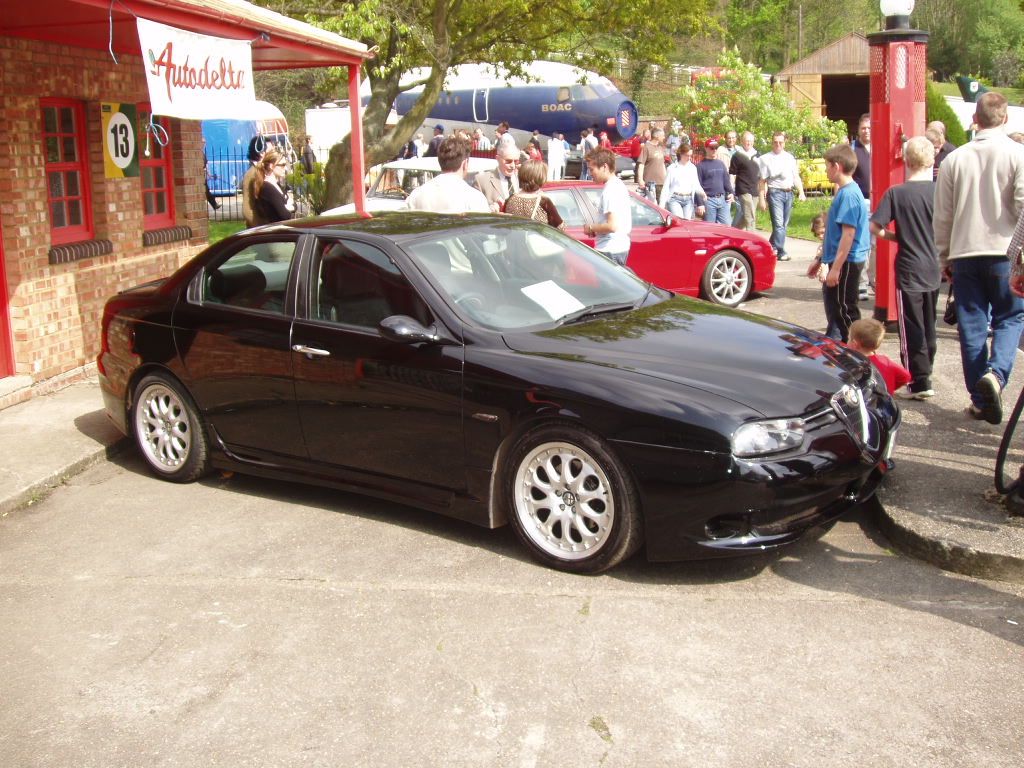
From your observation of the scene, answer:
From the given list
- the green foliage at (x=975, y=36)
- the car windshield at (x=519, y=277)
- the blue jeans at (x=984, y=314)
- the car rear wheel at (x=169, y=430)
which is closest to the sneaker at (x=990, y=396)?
the blue jeans at (x=984, y=314)

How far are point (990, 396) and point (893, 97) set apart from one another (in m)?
4.22

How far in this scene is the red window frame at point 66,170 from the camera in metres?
9.87

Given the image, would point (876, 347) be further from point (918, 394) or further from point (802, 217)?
point (802, 217)

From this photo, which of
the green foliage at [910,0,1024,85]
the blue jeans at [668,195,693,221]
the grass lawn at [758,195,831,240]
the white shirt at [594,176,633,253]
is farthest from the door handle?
the green foliage at [910,0,1024,85]

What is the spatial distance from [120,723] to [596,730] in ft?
5.48

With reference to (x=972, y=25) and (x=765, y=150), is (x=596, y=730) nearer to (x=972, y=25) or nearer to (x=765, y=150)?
(x=765, y=150)

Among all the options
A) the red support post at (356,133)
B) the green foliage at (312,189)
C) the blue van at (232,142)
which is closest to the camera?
the red support post at (356,133)

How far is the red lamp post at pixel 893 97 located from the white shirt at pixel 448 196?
3.83 meters

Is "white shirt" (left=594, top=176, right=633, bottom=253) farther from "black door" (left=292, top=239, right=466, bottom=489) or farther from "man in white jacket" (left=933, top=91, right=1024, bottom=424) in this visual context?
A: "black door" (left=292, top=239, right=466, bottom=489)

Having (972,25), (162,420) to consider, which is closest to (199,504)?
(162,420)

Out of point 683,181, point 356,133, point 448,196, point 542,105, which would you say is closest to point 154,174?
point 356,133

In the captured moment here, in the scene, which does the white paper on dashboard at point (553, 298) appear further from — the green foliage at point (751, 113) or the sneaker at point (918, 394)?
the green foliage at point (751, 113)

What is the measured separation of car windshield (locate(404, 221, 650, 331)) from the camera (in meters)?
5.79

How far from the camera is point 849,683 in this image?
13.5 ft
